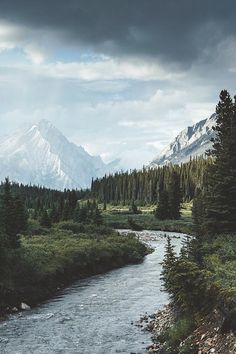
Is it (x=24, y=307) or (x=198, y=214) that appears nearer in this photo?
(x=24, y=307)

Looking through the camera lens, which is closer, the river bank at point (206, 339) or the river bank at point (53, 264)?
the river bank at point (206, 339)

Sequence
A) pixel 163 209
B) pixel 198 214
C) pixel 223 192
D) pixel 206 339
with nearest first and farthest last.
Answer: pixel 206 339 → pixel 223 192 → pixel 198 214 → pixel 163 209

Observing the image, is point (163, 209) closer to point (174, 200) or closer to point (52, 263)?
point (174, 200)

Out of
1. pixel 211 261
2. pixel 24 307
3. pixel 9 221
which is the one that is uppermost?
pixel 9 221

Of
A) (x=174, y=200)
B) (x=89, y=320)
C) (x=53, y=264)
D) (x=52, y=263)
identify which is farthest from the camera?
(x=174, y=200)

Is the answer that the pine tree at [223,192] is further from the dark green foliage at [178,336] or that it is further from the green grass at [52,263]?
the dark green foliage at [178,336]

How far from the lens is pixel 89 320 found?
28.9 m

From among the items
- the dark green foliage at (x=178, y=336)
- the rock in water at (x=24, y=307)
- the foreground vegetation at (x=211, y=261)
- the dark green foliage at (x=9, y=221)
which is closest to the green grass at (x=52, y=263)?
the rock in water at (x=24, y=307)

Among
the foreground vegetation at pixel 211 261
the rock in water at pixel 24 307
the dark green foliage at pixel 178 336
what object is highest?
Answer: the foreground vegetation at pixel 211 261

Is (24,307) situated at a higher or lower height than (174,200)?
lower

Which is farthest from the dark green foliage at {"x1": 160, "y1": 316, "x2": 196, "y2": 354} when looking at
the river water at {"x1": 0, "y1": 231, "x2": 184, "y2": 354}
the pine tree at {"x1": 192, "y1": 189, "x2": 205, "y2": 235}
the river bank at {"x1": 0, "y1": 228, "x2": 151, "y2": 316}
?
the pine tree at {"x1": 192, "y1": 189, "x2": 205, "y2": 235}

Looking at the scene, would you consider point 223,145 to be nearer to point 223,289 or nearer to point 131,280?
point 131,280

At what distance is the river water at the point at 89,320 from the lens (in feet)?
77.2

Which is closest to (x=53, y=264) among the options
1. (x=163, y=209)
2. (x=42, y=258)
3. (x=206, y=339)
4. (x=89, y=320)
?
(x=42, y=258)
